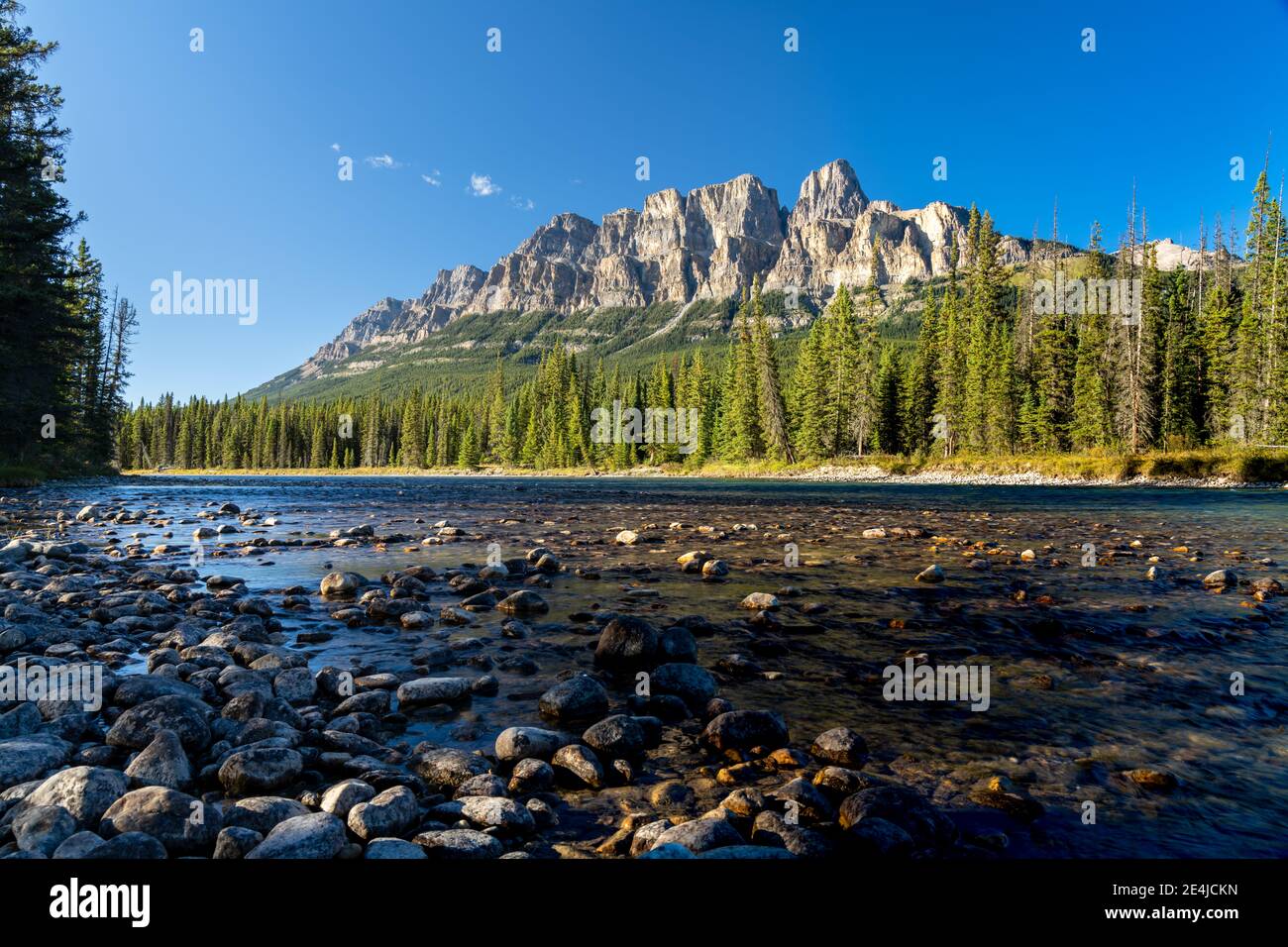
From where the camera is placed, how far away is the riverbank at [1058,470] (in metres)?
41.9

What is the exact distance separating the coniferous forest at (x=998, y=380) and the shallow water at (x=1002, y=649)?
48964 mm

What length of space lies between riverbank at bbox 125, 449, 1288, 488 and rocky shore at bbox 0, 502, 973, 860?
52280 millimetres

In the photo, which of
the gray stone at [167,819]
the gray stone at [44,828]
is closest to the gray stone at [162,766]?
the gray stone at [167,819]

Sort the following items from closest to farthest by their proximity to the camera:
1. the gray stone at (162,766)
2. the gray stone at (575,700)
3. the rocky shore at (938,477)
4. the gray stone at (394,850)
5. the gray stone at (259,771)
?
the gray stone at (394,850) < the gray stone at (162,766) < the gray stone at (259,771) < the gray stone at (575,700) < the rocky shore at (938,477)

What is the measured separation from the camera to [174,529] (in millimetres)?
20250

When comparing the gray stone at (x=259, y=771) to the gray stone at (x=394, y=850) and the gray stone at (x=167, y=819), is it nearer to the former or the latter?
the gray stone at (x=167, y=819)

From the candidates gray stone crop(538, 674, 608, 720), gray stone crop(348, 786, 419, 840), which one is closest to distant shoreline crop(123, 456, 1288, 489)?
gray stone crop(538, 674, 608, 720)

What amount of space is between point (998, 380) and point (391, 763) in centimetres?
7200

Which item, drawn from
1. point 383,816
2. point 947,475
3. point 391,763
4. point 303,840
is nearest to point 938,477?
point 947,475

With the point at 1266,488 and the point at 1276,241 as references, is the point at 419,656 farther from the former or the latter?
the point at 1276,241

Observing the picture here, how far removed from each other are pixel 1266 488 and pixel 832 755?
170 feet

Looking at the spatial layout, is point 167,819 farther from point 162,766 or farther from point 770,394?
point 770,394

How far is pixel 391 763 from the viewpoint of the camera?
480 centimetres

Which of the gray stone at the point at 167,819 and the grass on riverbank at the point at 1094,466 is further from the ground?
the grass on riverbank at the point at 1094,466
